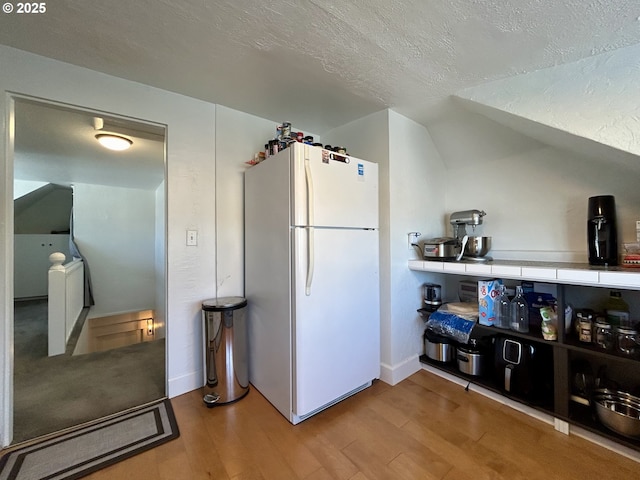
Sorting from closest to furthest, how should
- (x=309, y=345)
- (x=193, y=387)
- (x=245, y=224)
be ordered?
(x=309, y=345) → (x=193, y=387) → (x=245, y=224)

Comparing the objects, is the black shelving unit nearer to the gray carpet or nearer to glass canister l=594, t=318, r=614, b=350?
glass canister l=594, t=318, r=614, b=350

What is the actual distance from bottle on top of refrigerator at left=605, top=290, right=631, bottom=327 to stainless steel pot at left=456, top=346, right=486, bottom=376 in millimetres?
757

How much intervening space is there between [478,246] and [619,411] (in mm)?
1172

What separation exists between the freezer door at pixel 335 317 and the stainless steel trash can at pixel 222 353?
0.52 meters

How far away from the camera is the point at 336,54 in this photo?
1.39m

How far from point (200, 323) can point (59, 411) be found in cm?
98

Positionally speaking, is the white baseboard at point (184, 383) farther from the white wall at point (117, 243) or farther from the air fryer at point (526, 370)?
the white wall at point (117, 243)

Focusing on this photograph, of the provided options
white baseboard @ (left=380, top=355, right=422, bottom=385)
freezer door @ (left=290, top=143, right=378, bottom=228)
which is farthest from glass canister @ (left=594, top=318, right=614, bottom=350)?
freezer door @ (left=290, top=143, right=378, bottom=228)

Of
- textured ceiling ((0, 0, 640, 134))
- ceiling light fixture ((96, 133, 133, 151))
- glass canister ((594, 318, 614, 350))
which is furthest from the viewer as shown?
ceiling light fixture ((96, 133, 133, 151))

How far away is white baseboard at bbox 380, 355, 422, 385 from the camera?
1.94m

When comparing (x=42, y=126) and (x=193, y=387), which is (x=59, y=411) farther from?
(x=42, y=126)

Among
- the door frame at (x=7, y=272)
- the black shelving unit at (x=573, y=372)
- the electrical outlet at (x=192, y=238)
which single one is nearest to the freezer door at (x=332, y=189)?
the electrical outlet at (x=192, y=238)

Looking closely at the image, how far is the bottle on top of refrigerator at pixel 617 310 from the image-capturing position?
142 cm

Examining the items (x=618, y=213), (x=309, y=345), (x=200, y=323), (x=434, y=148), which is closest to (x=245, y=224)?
(x=200, y=323)
